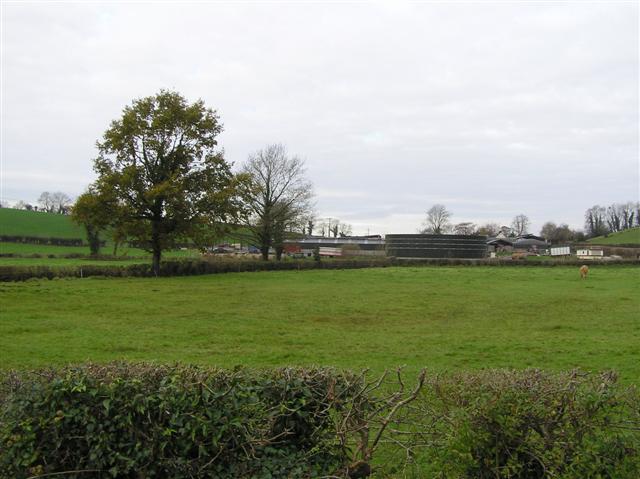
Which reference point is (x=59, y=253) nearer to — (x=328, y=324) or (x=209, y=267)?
(x=209, y=267)

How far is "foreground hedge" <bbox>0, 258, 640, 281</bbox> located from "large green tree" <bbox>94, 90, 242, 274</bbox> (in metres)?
1.99

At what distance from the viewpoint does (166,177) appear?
40.4 m

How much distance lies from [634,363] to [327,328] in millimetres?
9082

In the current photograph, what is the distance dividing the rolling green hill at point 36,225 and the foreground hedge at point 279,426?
284 ft

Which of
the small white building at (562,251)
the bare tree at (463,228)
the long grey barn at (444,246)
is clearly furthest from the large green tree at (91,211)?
the bare tree at (463,228)

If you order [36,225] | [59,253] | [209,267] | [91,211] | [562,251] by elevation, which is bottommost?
[209,267]

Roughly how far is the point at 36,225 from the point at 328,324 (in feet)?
290

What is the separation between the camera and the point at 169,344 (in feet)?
47.7

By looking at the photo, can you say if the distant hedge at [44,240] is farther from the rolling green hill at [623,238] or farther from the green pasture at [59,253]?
the rolling green hill at [623,238]

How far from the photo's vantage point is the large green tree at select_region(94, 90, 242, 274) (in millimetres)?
38688

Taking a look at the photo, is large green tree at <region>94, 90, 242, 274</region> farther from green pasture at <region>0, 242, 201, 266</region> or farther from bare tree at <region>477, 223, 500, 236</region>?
bare tree at <region>477, 223, 500, 236</region>

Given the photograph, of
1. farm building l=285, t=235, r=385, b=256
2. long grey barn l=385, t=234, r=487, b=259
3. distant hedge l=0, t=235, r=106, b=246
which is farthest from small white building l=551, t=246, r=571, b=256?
distant hedge l=0, t=235, r=106, b=246

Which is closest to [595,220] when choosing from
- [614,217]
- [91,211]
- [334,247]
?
[614,217]

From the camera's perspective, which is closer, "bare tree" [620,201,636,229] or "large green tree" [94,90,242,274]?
"large green tree" [94,90,242,274]
